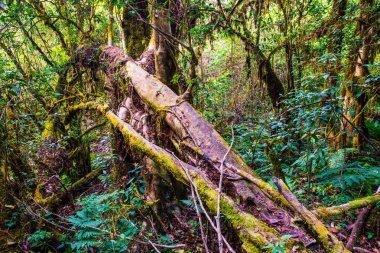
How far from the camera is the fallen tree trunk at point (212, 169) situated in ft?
6.40

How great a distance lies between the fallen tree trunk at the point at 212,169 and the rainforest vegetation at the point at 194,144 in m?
0.01

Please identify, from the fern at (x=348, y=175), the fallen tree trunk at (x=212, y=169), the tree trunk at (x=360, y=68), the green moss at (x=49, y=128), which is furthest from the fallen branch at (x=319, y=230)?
the green moss at (x=49, y=128)

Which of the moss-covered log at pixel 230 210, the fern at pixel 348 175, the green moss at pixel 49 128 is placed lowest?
the fern at pixel 348 175

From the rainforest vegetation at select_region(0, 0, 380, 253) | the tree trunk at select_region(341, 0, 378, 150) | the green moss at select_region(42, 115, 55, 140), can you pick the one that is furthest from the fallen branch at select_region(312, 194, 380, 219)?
the green moss at select_region(42, 115, 55, 140)

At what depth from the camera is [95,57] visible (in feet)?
19.9

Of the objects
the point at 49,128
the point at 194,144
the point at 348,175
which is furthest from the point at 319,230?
the point at 49,128

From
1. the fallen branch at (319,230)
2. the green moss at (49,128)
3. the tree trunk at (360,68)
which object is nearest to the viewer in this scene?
the fallen branch at (319,230)

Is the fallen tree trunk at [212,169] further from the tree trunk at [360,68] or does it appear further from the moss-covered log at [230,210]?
the tree trunk at [360,68]

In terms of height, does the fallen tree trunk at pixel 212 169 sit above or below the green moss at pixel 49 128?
below

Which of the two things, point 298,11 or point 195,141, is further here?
point 298,11

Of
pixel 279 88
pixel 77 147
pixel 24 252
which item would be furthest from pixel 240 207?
pixel 77 147

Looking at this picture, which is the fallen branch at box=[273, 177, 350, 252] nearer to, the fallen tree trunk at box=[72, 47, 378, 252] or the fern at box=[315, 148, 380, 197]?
the fallen tree trunk at box=[72, 47, 378, 252]

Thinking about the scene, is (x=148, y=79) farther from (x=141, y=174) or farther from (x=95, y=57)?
(x=95, y=57)

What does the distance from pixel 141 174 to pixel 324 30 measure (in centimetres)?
471
